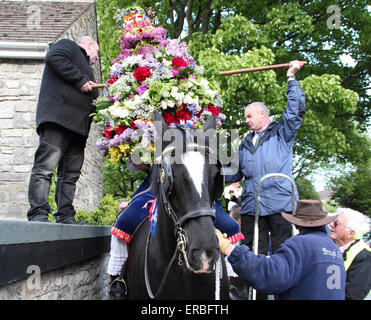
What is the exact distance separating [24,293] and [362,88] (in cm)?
1560

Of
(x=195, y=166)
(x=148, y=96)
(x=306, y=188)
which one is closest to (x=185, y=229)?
(x=195, y=166)

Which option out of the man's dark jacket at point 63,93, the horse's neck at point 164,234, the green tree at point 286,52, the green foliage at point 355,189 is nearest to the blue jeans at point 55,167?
the man's dark jacket at point 63,93

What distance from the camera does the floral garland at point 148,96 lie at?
145 inches

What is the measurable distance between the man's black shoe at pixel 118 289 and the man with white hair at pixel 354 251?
2.21 meters

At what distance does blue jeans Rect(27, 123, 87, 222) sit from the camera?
412cm

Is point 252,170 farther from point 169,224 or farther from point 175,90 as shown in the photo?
point 169,224

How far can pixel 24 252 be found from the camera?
2.75 meters

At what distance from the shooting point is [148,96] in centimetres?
372

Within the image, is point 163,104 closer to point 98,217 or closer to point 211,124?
point 211,124

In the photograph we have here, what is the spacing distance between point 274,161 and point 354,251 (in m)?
1.28

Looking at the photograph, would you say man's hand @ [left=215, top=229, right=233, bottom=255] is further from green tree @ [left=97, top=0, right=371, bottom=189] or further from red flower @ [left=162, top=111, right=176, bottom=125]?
green tree @ [left=97, top=0, right=371, bottom=189]

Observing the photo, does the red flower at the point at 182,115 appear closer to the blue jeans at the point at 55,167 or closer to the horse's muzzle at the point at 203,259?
the blue jeans at the point at 55,167

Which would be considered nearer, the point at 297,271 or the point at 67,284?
the point at 297,271

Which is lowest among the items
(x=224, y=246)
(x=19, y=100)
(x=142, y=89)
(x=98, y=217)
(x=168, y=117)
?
(x=98, y=217)
